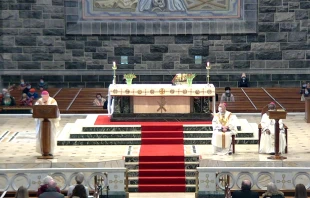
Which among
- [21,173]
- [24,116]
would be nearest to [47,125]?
[21,173]

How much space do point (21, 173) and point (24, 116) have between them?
1126cm

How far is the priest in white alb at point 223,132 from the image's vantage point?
23000mm

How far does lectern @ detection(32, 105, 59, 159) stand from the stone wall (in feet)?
49.2

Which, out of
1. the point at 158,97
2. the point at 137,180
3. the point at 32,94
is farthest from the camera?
the point at 32,94

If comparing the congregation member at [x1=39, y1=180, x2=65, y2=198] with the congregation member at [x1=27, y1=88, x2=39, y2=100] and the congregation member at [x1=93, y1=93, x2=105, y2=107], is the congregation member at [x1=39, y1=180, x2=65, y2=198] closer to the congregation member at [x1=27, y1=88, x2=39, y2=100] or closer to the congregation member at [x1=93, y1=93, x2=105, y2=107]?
the congregation member at [x1=93, y1=93, x2=105, y2=107]

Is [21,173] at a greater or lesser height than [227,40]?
lesser

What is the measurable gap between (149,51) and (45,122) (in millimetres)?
15555

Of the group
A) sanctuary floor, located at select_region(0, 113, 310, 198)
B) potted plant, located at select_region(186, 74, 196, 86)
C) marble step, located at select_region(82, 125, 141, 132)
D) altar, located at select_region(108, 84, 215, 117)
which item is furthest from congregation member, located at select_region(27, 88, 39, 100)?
marble step, located at select_region(82, 125, 141, 132)

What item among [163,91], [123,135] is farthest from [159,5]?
[123,135]

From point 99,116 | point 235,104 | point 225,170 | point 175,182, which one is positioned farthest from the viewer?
point 235,104

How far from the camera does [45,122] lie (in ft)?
73.4

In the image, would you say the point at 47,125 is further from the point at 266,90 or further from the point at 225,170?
the point at 266,90

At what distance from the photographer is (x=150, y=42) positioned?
123 feet

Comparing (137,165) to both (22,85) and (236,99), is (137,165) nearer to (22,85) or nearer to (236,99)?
(236,99)
